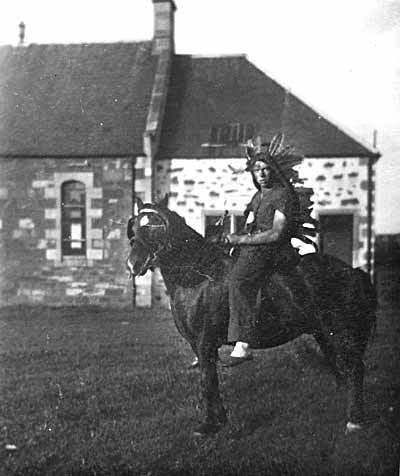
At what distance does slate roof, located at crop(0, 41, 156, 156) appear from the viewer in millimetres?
4344

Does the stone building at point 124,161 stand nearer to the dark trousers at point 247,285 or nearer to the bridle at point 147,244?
the dark trousers at point 247,285

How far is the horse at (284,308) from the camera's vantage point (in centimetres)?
315

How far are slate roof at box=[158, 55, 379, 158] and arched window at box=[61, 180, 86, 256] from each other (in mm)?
908

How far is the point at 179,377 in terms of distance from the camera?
3.50 m

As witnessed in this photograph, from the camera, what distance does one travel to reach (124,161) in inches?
203

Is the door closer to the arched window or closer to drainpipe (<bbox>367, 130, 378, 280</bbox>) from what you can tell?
drainpipe (<bbox>367, 130, 378, 280</bbox>)

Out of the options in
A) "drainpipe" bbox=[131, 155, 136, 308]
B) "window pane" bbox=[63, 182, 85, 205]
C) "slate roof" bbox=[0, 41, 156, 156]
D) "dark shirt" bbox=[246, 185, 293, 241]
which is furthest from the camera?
"window pane" bbox=[63, 182, 85, 205]

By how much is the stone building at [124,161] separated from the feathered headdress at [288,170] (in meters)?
0.39

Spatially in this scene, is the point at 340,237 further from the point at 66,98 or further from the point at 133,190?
the point at 66,98

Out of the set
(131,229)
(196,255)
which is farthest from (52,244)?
(196,255)

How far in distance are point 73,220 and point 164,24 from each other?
1958 mm

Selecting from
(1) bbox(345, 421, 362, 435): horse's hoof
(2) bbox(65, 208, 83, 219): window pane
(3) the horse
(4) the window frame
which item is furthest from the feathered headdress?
(2) bbox(65, 208, 83, 219): window pane

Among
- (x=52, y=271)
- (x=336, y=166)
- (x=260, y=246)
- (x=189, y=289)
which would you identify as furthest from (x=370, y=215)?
(x=52, y=271)

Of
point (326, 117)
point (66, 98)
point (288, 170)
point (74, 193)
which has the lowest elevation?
point (74, 193)
